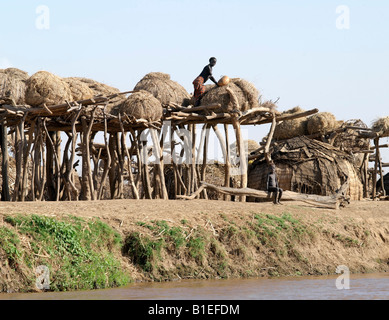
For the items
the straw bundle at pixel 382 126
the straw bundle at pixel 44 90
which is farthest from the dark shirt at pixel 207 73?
the straw bundle at pixel 382 126

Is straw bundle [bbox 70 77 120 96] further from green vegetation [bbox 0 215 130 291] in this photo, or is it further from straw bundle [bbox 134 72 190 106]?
green vegetation [bbox 0 215 130 291]

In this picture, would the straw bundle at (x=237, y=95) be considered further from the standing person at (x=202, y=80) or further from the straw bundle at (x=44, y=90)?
the straw bundle at (x=44, y=90)

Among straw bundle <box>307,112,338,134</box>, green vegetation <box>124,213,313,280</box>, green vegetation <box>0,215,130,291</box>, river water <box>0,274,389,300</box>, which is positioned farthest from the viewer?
straw bundle <box>307,112,338,134</box>

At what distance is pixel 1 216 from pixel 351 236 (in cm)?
711

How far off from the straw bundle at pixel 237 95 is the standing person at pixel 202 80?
25cm

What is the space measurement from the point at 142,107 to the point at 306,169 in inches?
221

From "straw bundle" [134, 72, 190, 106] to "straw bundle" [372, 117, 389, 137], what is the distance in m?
8.87

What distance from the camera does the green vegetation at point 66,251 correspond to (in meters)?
9.88

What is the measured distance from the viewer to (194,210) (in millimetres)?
13227

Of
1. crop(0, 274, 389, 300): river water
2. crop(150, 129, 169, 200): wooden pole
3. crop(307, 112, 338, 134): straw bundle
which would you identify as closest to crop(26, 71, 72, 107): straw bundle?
crop(150, 129, 169, 200): wooden pole

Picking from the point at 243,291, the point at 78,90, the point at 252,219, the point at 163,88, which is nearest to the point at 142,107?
the point at 163,88

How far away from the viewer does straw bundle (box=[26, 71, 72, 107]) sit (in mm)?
14922
